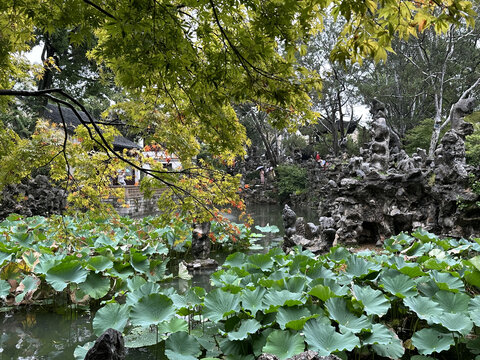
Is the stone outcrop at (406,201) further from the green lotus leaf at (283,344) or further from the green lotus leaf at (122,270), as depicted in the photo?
the green lotus leaf at (283,344)

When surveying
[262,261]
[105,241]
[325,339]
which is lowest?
[105,241]

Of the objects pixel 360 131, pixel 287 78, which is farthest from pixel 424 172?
pixel 360 131

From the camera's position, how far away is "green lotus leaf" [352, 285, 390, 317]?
2953 millimetres

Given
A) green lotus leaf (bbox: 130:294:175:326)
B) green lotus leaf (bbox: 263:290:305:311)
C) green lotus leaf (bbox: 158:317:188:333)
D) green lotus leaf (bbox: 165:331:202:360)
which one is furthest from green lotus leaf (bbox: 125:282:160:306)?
green lotus leaf (bbox: 263:290:305:311)

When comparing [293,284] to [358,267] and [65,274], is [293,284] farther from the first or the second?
[65,274]

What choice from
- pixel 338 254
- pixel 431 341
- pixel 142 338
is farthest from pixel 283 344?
pixel 338 254

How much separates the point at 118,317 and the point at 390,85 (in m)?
23.2

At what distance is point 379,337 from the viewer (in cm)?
271

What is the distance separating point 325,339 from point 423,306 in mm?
969

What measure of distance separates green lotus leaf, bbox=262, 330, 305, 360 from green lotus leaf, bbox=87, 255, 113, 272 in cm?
301

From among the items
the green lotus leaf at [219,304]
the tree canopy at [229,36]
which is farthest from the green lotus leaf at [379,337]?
the tree canopy at [229,36]

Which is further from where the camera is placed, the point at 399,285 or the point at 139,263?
the point at 139,263

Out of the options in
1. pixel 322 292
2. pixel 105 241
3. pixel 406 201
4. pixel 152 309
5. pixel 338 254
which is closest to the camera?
pixel 322 292

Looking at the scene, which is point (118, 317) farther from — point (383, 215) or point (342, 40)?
point (383, 215)
